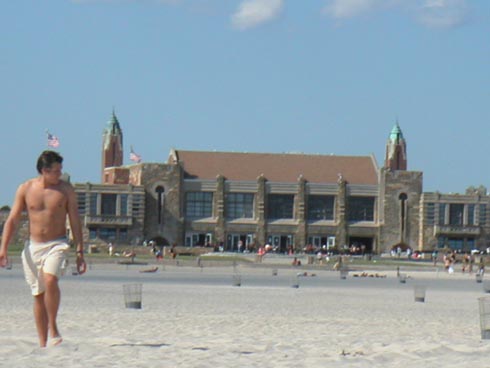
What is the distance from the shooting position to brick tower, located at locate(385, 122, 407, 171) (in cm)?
13162

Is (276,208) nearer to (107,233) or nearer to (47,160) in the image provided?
(107,233)

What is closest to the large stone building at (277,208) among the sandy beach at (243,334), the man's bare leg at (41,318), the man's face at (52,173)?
the sandy beach at (243,334)

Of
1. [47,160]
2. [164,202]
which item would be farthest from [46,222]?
[164,202]

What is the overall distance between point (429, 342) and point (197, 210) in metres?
101

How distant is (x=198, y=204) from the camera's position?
390 feet

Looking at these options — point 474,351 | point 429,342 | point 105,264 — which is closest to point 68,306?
point 429,342

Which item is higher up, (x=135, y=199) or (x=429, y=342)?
(x=135, y=199)

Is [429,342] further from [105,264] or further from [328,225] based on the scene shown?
[328,225]

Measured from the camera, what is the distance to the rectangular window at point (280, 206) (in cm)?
11944

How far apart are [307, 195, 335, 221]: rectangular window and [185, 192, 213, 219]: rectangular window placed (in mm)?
8669

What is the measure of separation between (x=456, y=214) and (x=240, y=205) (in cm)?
1851

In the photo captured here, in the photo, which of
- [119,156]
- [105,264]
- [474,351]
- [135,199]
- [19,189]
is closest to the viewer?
[19,189]

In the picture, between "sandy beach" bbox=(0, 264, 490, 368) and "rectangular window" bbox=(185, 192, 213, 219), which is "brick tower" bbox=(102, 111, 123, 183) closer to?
"rectangular window" bbox=(185, 192, 213, 219)

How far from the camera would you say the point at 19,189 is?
556 inches
